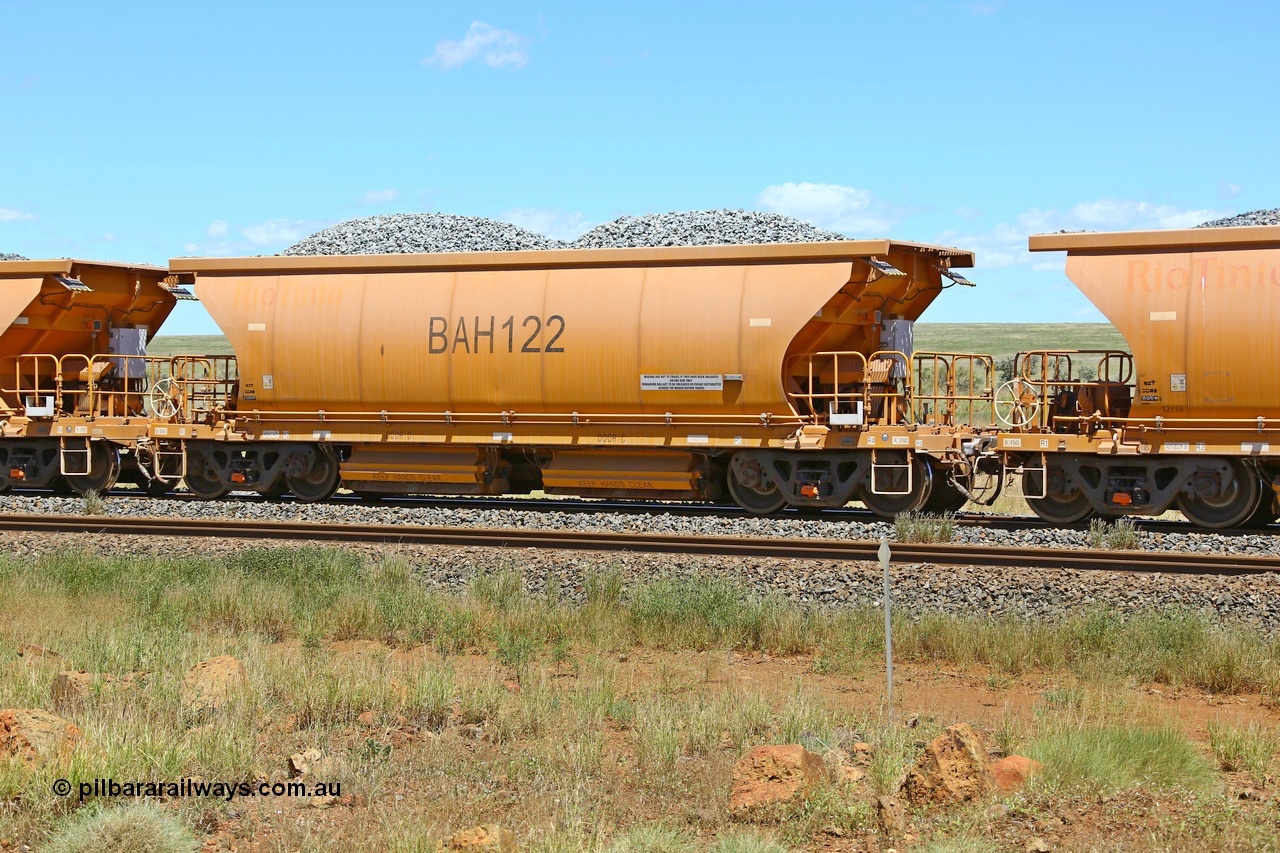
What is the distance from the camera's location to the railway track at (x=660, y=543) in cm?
1245

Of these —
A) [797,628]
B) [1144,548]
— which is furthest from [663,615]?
[1144,548]

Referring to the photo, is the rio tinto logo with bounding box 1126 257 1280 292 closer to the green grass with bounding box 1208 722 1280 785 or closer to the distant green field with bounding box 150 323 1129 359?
the green grass with bounding box 1208 722 1280 785

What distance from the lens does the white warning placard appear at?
56.2 ft

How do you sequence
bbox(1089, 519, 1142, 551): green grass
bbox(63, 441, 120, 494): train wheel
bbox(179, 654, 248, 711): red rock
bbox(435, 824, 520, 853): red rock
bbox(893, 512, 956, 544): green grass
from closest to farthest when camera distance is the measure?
bbox(435, 824, 520, 853): red rock → bbox(179, 654, 248, 711): red rock → bbox(1089, 519, 1142, 551): green grass → bbox(893, 512, 956, 544): green grass → bbox(63, 441, 120, 494): train wheel

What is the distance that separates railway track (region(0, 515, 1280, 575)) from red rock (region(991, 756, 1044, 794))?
17.6 feet

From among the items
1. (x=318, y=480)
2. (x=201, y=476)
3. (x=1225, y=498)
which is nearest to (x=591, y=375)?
(x=318, y=480)

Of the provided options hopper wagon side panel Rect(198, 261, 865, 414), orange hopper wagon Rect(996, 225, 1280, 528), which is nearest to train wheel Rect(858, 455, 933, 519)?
orange hopper wagon Rect(996, 225, 1280, 528)

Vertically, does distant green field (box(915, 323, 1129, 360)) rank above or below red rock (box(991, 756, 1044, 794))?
above

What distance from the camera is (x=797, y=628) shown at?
11219 millimetres

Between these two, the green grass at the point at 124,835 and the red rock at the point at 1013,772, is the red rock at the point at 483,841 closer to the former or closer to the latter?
the green grass at the point at 124,835

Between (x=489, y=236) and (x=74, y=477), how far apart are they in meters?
13.2

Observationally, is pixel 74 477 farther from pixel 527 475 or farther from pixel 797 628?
pixel 797 628

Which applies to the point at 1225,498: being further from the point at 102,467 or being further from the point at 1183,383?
the point at 102,467

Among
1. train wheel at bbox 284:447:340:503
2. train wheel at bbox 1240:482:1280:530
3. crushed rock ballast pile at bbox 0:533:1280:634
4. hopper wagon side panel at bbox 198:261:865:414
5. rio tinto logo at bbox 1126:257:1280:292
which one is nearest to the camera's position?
crushed rock ballast pile at bbox 0:533:1280:634
